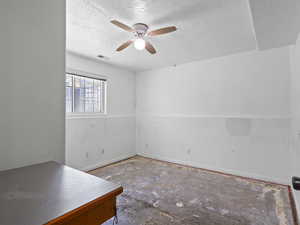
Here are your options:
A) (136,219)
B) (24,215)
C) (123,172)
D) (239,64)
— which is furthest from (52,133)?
(239,64)

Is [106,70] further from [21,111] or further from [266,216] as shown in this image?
[266,216]

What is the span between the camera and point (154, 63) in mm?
3961

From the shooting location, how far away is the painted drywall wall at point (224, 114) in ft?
9.55

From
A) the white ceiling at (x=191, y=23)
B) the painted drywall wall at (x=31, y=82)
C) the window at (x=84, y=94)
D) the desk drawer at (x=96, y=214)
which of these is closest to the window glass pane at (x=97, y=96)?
the window at (x=84, y=94)

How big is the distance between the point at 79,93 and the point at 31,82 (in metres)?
2.65

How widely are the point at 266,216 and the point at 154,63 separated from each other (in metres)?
3.48

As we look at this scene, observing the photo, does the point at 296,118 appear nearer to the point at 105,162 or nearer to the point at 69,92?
the point at 105,162

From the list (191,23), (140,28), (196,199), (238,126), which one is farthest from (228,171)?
(140,28)

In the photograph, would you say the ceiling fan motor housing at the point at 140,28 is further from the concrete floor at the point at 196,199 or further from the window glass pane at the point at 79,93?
the concrete floor at the point at 196,199

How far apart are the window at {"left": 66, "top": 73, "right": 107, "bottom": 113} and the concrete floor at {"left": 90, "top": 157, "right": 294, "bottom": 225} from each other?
4.81ft

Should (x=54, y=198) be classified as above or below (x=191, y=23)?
below

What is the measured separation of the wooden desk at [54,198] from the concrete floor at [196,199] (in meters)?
1.39

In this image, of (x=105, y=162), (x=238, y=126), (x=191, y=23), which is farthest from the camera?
(x=105, y=162)

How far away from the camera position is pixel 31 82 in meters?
1.06
